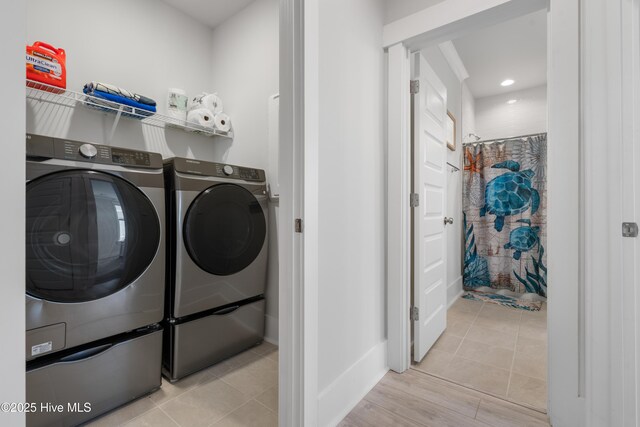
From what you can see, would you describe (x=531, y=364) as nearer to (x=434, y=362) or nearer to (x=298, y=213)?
(x=434, y=362)

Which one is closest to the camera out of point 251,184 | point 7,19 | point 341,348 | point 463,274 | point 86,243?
point 7,19

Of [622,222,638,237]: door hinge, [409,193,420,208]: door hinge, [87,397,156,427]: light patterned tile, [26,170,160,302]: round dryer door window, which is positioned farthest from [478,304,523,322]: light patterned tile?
[26,170,160,302]: round dryer door window

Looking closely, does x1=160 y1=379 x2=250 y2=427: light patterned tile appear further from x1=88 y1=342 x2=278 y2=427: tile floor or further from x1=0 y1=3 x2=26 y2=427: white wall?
x1=0 y1=3 x2=26 y2=427: white wall

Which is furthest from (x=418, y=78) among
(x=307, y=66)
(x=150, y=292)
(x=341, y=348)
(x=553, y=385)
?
(x=150, y=292)

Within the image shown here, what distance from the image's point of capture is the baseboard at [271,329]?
202 cm

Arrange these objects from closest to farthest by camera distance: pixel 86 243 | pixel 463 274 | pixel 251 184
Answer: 1. pixel 86 243
2. pixel 251 184
3. pixel 463 274

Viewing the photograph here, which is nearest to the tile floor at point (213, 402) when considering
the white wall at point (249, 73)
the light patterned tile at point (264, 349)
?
the light patterned tile at point (264, 349)

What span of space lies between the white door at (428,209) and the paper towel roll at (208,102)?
1526 millimetres

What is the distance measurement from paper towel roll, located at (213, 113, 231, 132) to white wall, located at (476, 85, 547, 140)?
3.49 metres

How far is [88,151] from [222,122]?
3.84ft

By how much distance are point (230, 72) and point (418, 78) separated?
5.06 feet

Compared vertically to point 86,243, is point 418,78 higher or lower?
higher

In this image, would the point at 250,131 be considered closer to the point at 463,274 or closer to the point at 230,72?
the point at 230,72

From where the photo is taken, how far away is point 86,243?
120 centimetres
